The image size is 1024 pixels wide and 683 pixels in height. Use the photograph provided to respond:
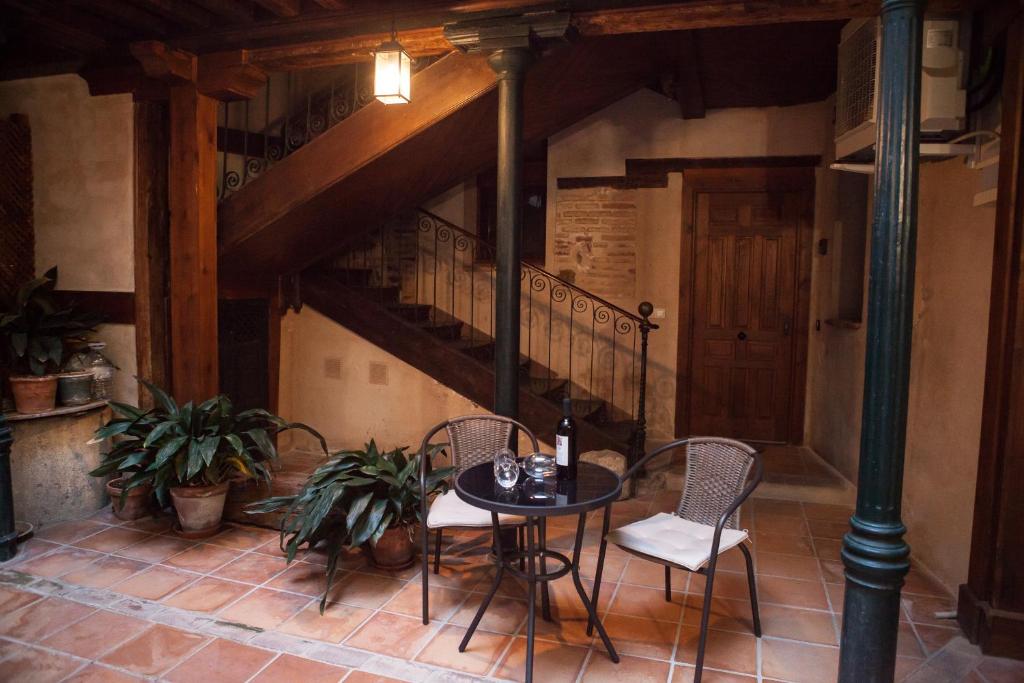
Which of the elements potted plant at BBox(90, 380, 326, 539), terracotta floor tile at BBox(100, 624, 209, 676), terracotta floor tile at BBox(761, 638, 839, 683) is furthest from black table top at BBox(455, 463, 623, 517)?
potted plant at BBox(90, 380, 326, 539)

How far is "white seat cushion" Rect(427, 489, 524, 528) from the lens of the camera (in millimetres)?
3188

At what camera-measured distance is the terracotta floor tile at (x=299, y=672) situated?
277 centimetres

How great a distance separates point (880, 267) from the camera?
2.26 meters

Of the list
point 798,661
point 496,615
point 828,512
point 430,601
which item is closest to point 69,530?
point 430,601

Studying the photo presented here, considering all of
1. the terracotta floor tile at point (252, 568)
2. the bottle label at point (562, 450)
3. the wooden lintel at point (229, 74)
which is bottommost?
the terracotta floor tile at point (252, 568)

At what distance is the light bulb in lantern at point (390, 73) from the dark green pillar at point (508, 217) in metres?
0.48

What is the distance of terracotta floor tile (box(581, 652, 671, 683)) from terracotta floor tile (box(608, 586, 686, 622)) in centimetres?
→ 41

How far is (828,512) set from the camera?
16.1 feet

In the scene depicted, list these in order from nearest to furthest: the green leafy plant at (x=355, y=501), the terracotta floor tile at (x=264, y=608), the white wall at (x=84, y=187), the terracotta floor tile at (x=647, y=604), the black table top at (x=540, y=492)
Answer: the black table top at (x=540, y=492), the terracotta floor tile at (x=264, y=608), the terracotta floor tile at (x=647, y=604), the green leafy plant at (x=355, y=501), the white wall at (x=84, y=187)

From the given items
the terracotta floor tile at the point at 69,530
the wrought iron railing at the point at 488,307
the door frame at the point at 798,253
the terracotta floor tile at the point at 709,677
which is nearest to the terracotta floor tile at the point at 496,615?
the terracotta floor tile at the point at 709,677

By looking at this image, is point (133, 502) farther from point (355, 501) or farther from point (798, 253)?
point (798, 253)

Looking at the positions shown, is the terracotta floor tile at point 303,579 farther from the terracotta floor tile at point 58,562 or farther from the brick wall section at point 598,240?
the brick wall section at point 598,240

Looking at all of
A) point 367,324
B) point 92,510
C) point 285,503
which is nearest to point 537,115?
point 367,324

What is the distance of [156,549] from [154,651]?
4.00 ft
